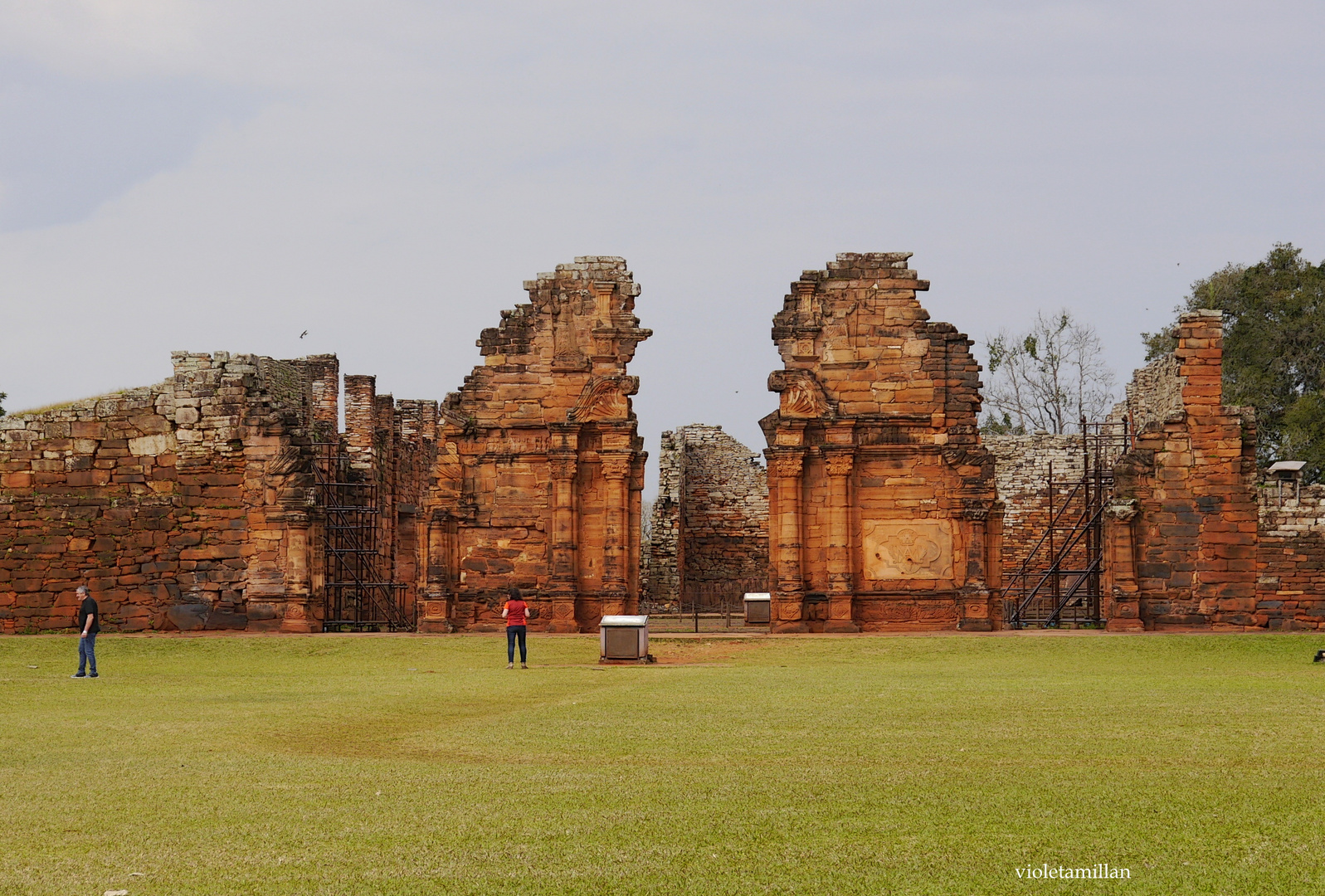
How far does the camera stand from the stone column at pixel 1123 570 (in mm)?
27531

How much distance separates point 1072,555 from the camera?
37938mm

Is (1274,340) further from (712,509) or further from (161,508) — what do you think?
(161,508)

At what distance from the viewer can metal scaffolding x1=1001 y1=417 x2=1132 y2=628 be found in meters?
31.2

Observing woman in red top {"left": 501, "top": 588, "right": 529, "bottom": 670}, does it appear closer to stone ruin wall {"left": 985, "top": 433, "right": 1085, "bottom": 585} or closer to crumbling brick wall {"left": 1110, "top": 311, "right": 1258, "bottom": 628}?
crumbling brick wall {"left": 1110, "top": 311, "right": 1258, "bottom": 628}

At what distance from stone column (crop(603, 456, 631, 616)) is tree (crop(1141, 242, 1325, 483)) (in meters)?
27.2

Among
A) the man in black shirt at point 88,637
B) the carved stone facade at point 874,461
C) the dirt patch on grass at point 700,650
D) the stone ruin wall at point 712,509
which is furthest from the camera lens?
the stone ruin wall at point 712,509

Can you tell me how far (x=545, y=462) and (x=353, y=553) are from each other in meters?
4.95

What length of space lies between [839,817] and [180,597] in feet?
70.2

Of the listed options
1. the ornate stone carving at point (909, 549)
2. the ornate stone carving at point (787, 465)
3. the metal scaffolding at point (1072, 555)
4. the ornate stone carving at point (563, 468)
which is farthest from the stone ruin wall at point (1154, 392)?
the ornate stone carving at point (563, 468)

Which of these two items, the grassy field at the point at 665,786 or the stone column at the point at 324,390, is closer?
the grassy field at the point at 665,786

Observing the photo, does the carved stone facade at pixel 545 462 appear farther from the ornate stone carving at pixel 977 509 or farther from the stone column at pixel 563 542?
the ornate stone carving at pixel 977 509

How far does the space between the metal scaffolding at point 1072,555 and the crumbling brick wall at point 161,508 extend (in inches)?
539

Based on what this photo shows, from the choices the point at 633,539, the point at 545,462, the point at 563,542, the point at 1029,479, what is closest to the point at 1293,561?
the point at 1029,479

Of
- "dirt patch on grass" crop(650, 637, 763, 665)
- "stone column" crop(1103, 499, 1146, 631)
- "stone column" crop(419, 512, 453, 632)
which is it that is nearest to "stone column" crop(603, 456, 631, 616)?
"dirt patch on grass" crop(650, 637, 763, 665)
